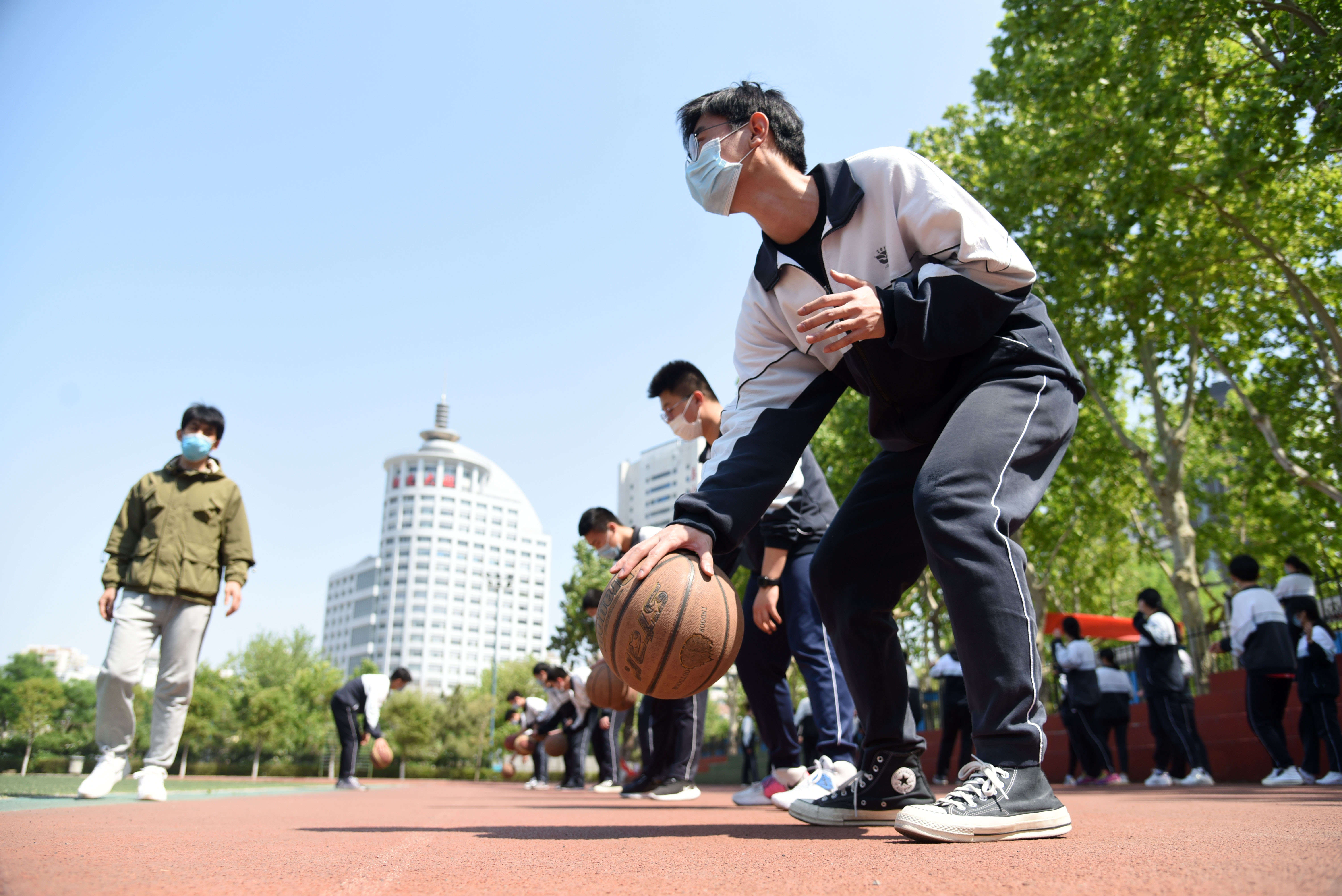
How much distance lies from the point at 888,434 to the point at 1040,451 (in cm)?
53

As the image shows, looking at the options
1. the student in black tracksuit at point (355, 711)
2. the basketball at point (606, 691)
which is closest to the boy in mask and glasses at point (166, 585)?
the basketball at point (606, 691)

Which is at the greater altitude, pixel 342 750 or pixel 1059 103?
pixel 1059 103

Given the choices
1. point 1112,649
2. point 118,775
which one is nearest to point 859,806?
point 118,775

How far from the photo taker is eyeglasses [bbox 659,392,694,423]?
584 cm

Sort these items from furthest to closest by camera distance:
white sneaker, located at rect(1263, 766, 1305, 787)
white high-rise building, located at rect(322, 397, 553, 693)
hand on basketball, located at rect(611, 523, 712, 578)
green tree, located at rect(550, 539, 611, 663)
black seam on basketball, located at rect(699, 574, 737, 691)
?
white high-rise building, located at rect(322, 397, 553, 693) → green tree, located at rect(550, 539, 611, 663) → white sneaker, located at rect(1263, 766, 1305, 787) → black seam on basketball, located at rect(699, 574, 737, 691) → hand on basketball, located at rect(611, 523, 712, 578)

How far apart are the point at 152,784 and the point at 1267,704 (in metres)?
9.74

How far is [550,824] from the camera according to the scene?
12.8ft

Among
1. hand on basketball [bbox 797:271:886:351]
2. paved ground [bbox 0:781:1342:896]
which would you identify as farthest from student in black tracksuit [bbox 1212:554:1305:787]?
hand on basketball [bbox 797:271:886:351]

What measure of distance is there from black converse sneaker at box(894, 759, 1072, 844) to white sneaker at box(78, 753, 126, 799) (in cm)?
516

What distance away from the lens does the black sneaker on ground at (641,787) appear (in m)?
7.67

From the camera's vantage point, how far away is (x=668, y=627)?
2828 millimetres

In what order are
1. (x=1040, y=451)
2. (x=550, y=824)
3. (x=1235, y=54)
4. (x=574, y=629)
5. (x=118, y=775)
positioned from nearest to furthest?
1. (x=1040, y=451)
2. (x=550, y=824)
3. (x=118, y=775)
4. (x=1235, y=54)
5. (x=574, y=629)

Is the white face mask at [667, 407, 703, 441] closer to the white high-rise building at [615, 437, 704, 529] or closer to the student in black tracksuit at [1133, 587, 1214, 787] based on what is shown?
the student in black tracksuit at [1133, 587, 1214, 787]

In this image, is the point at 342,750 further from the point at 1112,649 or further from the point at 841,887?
the point at 841,887
